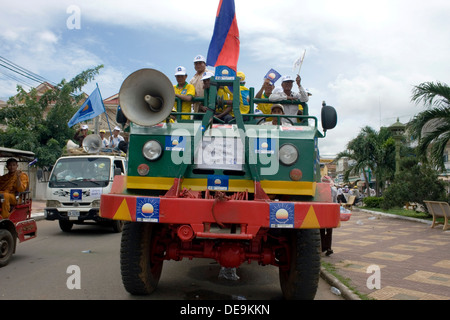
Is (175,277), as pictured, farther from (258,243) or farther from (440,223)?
(440,223)

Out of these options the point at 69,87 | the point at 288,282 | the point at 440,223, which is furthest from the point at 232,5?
the point at 69,87

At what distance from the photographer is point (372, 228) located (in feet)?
37.3

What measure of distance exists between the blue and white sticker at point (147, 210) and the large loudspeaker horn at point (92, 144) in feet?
23.6

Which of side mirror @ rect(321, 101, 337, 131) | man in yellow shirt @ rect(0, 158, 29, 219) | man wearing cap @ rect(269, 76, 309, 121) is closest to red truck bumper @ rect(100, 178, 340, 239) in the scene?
side mirror @ rect(321, 101, 337, 131)

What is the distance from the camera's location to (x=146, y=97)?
388 centimetres

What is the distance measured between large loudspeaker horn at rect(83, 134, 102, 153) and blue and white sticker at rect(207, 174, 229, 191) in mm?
6976

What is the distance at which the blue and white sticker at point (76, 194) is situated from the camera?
29.6 ft

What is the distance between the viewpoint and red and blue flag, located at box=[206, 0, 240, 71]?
5.51m

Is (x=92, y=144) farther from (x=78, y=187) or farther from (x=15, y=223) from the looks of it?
(x=15, y=223)

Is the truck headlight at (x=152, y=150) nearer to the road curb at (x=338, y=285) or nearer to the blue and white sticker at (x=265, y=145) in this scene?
the blue and white sticker at (x=265, y=145)

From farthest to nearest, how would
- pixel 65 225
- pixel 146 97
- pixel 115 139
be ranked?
pixel 115 139
pixel 65 225
pixel 146 97

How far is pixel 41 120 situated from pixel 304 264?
660 inches

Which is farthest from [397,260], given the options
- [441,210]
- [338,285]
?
[441,210]

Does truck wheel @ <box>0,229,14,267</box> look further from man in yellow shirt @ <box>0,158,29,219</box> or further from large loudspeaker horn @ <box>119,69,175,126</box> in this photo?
large loudspeaker horn @ <box>119,69,175,126</box>
